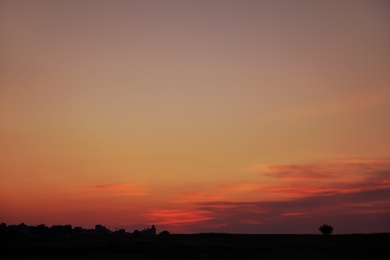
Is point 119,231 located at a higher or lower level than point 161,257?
higher

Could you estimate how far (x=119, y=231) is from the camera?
260 ft

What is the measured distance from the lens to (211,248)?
47.2 m

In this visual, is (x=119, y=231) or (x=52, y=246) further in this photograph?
(x=119, y=231)

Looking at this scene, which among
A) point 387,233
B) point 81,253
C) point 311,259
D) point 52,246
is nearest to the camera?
point 311,259

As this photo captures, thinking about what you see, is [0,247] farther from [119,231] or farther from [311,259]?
[119,231]

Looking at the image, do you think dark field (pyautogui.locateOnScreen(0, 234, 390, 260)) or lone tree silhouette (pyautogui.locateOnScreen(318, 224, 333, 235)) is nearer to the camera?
dark field (pyautogui.locateOnScreen(0, 234, 390, 260))

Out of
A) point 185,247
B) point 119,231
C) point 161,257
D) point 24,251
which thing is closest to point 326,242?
point 185,247

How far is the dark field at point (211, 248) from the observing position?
4275cm

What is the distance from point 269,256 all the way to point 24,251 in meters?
21.6

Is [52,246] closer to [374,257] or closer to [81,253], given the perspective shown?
[81,253]

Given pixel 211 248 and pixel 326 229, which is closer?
pixel 211 248

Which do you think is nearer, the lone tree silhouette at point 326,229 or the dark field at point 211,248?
the dark field at point 211,248

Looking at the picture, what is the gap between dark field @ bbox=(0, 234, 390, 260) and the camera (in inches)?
1683

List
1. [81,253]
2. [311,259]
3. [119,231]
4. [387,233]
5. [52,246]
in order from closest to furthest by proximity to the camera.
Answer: [311,259], [81,253], [52,246], [387,233], [119,231]
